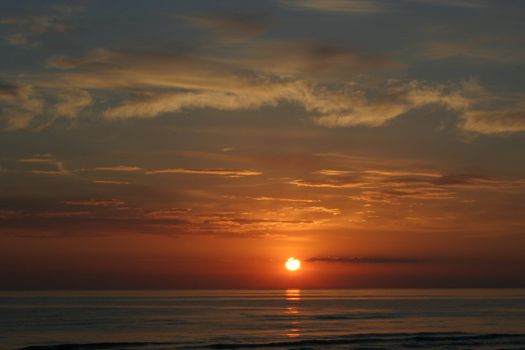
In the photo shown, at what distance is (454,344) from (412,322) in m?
32.2

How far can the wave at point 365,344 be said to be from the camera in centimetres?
6168

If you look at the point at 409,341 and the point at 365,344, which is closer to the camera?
the point at 365,344

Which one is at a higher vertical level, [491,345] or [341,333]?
[341,333]

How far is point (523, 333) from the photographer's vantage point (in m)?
76.5

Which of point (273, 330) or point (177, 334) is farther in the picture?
point (273, 330)

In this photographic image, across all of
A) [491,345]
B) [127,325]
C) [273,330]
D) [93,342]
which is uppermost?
[127,325]

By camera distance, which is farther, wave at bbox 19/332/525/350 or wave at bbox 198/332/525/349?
wave at bbox 198/332/525/349

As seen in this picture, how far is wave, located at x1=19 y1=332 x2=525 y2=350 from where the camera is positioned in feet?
202

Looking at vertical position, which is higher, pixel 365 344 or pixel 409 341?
pixel 409 341

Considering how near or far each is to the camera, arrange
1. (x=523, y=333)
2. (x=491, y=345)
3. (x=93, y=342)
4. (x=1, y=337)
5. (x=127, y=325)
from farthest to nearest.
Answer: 1. (x=127, y=325)
2. (x=523, y=333)
3. (x=1, y=337)
4. (x=93, y=342)
5. (x=491, y=345)

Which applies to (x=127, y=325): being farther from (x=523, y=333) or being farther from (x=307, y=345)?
(x=523, y=333)

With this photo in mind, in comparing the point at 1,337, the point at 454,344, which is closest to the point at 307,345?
the point at 454,344

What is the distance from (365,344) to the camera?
6362 cm

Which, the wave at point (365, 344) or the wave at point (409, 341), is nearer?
the wave at point (365, 344)
